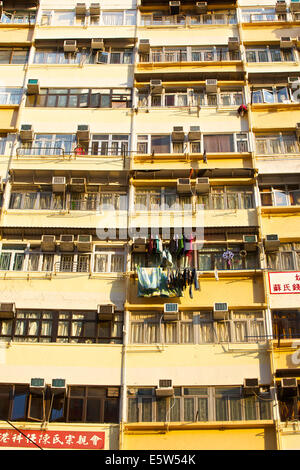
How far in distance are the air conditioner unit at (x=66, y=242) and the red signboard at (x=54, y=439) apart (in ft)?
19.8

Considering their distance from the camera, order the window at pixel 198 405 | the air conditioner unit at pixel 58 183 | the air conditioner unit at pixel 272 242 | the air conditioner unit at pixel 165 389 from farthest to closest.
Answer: the air conditioner unit at pixel 58 183
the air conditioner unit at pixel 272 242
the air conditioner unit at pixel 165 389
the window at pixel 198 405

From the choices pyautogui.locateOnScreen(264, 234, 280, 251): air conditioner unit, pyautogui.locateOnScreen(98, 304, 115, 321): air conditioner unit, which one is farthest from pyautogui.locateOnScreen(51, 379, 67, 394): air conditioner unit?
pyautogui.locateOnScreen(264, 234, 280, 251): air conditioner unit

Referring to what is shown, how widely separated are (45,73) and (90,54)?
2185 millimetres

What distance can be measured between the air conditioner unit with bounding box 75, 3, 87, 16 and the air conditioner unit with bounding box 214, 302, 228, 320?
15.3 meters

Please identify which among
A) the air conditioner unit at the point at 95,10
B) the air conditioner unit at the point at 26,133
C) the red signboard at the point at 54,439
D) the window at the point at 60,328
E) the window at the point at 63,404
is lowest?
the red signboard at the point at 54,439

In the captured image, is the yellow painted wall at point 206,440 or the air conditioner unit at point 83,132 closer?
the yellow painted wall at point 206,440

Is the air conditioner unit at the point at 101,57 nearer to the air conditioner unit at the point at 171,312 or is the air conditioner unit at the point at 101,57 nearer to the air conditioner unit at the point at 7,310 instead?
the air conditioner unit at the point at 7,310

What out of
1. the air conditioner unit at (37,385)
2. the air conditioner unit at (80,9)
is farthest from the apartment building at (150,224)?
the air conditioner unit at (80,9)

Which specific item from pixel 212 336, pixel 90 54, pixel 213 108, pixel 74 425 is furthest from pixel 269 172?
pixel 74 425

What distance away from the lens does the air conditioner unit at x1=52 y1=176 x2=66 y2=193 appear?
19953 millimetres

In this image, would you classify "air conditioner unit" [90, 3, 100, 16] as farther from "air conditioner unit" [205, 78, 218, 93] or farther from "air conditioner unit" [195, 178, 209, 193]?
"air conditioner unit" [195, 178, 209, 193]

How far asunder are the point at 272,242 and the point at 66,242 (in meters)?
6.90

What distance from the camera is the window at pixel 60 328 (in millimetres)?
17391

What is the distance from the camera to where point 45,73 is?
76.6 feet
